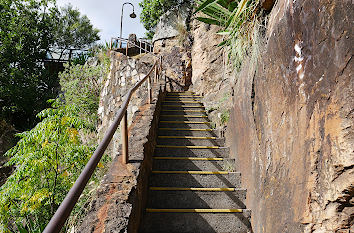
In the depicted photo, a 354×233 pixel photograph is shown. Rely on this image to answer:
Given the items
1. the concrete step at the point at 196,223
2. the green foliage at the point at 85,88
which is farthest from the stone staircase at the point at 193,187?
the green foliage at the point at 85,88

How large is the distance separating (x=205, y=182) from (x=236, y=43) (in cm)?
154

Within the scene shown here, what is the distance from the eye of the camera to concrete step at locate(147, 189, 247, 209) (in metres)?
2.39

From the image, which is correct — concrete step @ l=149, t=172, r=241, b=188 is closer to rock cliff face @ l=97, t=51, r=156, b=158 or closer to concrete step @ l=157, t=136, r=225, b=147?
concrete step @ l=157, t=136, r=225, b=147

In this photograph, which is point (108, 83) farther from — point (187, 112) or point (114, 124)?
point (114, 124)

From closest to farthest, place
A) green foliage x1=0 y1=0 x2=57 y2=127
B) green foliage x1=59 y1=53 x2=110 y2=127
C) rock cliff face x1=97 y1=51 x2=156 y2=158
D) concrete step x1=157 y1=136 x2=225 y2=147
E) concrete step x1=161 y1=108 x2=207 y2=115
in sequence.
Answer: concrete step x1=157 y1=136 x2=225 y2=147, concrete step x1=161 y1=108 x2=207 y2=115, rock cliff face x1=97 y1=51 x2=156 y2=158, green foliage x1=59 y1=53 x2=110 y2=127, green foliage x1=0 y1=0 x2=57 y2=127

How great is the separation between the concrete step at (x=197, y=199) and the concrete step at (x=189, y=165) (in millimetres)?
476

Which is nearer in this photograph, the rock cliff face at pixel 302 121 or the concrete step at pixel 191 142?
the rock cliff face at pixel 302 121

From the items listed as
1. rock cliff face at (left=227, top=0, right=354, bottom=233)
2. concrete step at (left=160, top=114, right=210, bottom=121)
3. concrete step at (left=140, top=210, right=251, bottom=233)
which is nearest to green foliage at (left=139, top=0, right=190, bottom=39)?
concrete step at (left=160, top=114, right=210, bottom=121)

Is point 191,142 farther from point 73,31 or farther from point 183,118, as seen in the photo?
point 73,31

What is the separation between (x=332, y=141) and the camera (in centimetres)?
114

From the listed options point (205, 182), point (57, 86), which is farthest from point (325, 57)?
point (57, 86)

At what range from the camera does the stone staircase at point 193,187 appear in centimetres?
218

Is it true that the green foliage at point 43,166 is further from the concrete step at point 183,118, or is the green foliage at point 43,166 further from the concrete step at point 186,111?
the concrete step at point 186,111

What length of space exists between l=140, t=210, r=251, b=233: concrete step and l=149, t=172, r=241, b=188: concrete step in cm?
44
